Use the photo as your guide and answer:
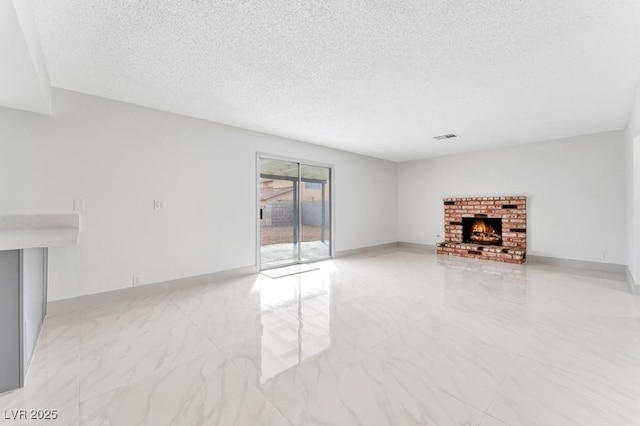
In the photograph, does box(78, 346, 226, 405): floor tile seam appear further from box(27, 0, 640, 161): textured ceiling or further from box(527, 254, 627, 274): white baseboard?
box(527, 254, 627, 274): white baseboard

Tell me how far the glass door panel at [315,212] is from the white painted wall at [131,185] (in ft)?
3.18

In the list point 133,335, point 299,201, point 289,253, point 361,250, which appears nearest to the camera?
point 133,335

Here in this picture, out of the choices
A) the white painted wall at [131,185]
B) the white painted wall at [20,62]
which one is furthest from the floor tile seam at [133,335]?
the white painted wall at [20,62]

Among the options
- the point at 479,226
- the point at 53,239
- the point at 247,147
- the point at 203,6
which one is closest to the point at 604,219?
the point at 479,226

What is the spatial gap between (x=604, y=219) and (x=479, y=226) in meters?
2.12

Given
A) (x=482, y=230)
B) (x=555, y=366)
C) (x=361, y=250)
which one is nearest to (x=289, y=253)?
(x=361, y=250)

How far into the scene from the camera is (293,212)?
18.4 ft

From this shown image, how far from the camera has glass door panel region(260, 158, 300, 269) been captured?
201 inches

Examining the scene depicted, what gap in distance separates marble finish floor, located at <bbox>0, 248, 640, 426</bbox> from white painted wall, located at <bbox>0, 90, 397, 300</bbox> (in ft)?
1.76

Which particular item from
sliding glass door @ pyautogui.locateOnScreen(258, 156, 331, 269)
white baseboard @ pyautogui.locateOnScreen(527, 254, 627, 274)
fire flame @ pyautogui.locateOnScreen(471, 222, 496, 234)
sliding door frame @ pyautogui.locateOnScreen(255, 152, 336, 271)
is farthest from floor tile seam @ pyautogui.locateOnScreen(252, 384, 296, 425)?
fire flame @ pyautogui.locateOnScreen(471, 222, 496, 234)

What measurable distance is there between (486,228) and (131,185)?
7148mm

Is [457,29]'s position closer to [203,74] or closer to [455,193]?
[203,74]

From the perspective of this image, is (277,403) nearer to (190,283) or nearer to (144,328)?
(144,328)

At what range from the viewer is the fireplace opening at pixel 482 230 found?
6293 mm
